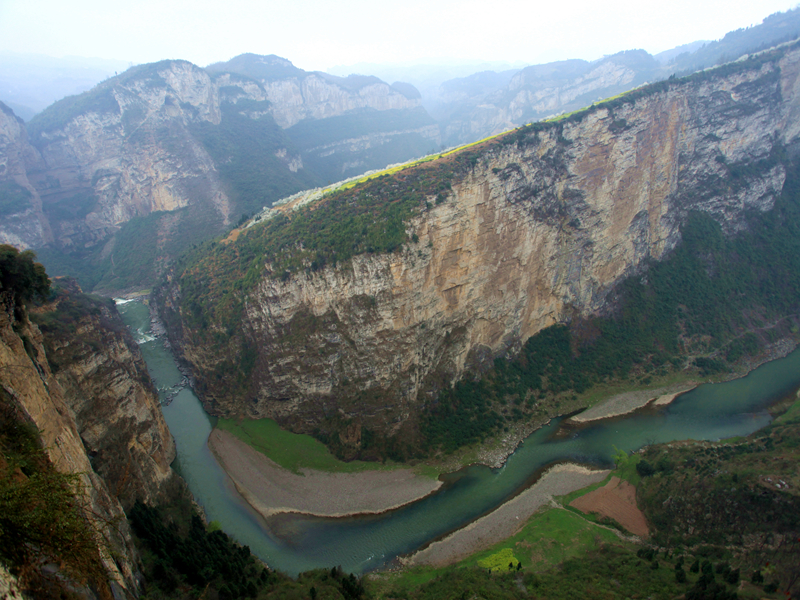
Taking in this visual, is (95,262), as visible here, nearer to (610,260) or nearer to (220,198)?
(220,198)

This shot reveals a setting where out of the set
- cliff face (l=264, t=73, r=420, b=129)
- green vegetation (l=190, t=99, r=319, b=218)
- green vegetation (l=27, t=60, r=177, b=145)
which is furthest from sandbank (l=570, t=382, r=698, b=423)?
cliff face (l=264, t=73, r=420, b=129)

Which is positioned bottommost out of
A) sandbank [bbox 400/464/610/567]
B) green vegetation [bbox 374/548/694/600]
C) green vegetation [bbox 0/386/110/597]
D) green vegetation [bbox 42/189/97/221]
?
sandbank [bbox 400/464/610/567]

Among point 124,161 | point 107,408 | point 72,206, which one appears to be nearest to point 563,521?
point 107,408

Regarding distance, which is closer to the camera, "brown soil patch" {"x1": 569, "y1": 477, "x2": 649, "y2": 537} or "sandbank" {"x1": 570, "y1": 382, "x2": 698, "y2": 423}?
"brown soil patch" {"x1": 569, "y1": 477, "x2": 649, "y2": 537}

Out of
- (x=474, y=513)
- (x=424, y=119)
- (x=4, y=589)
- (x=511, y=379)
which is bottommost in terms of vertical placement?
(x=474, y=513)

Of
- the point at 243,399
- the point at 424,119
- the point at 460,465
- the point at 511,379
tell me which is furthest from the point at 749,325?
the point at 424,119

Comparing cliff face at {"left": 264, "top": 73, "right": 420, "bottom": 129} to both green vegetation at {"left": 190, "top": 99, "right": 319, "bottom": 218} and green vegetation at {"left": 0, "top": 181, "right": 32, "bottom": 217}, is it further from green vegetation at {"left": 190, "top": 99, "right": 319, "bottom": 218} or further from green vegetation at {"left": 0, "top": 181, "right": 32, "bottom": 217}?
green vegetation at {"left": 0, "top": 181, "right": 32, "bottom": 217}
